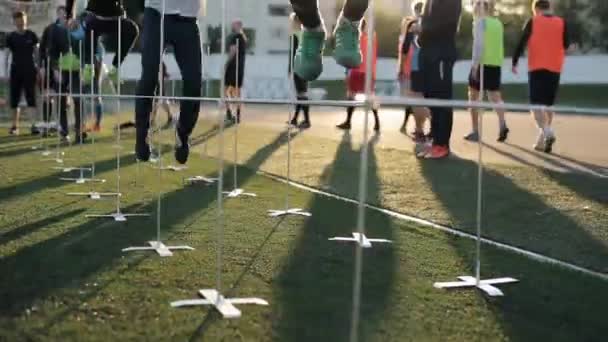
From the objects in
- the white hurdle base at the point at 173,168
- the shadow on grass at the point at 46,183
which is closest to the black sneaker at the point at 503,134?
the white hurdle base at the point at 173,168

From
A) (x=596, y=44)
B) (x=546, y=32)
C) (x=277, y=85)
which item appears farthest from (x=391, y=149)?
(x=596, y=44)

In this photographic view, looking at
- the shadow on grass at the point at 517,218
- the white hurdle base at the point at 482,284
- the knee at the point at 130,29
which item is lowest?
the white hurdle base at the point at 482,284

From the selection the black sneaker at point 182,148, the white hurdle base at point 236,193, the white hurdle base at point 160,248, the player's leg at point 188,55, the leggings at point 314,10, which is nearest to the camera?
the white hurdle base at point 160,248

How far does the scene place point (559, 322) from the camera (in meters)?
2.43

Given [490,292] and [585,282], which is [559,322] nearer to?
[490,292]

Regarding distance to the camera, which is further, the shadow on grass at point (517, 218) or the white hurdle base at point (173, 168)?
the white hurdle base at point (173, 168)

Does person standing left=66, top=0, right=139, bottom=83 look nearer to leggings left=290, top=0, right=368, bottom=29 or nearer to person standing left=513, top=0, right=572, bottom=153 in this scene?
leggings left=290, top=0, right=368, bottom=29

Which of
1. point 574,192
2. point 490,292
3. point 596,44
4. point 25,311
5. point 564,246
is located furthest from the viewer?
point 596,44

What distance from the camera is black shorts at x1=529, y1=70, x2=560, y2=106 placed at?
24.8 ft

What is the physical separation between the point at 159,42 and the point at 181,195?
4.68 feet

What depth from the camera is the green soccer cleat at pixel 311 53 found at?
3508 millimetres

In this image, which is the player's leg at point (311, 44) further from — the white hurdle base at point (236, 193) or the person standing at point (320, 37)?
the white hurdle base at point (236, 193)

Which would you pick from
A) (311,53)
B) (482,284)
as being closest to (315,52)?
(311,53)

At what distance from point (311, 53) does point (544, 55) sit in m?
4.67
